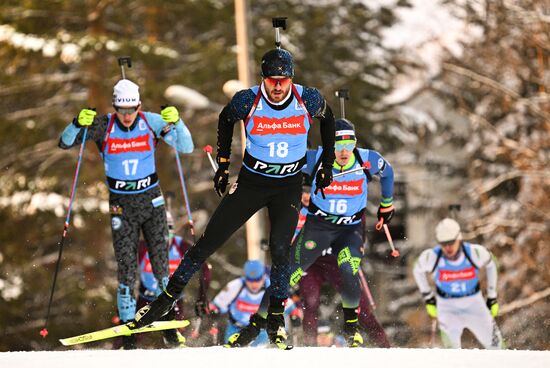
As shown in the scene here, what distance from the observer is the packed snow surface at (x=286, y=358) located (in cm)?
866

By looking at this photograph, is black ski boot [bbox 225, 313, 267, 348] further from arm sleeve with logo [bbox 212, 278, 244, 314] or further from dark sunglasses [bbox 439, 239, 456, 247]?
dark sunglasses [bbox 439, 239, 456, 247]

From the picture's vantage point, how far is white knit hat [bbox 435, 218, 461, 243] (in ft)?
47.7

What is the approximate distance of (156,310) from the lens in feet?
30.8

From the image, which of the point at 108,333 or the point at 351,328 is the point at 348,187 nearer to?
the point at 351,328

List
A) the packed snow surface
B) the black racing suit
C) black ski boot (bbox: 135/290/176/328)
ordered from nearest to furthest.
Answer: the packed snow surface → the black racing suit → black ski boot (bbox: 135/290/176/328)

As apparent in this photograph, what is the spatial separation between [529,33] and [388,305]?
12.2m

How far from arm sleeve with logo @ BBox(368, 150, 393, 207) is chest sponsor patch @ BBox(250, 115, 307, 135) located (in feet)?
7.69

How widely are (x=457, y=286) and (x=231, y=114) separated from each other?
258 inches

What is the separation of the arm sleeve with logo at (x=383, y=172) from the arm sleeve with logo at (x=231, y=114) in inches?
95.8

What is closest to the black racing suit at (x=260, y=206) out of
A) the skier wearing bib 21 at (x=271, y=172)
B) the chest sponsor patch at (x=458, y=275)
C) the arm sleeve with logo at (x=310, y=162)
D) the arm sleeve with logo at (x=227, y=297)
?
the skier wearing bib 21 at (x=271, y=172)

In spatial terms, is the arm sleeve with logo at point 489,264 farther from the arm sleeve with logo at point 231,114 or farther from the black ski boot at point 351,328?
the arm sleeve with logo at point 231,114

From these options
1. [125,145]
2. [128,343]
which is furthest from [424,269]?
[125,145]

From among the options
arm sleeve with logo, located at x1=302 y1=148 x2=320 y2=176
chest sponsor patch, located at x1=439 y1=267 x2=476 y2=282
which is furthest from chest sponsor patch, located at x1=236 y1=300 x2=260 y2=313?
arm sleeve with logo, located at x1=302 y1=148 x2=320 y2=176

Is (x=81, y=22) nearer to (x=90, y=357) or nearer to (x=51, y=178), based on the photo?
(x=51, y=178)
